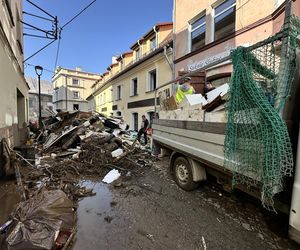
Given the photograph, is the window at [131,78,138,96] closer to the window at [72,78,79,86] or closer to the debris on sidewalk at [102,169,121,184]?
the debris on sidewalk at [102,169,121,184]

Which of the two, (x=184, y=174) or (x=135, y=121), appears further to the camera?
(x=135, y=121)

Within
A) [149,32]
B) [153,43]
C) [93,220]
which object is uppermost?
[149,32]

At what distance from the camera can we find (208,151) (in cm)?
323

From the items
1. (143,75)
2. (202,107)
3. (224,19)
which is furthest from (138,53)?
(202,107)

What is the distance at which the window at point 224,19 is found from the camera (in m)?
7.85

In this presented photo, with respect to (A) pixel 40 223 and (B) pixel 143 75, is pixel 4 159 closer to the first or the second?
(A) pixel 40 223

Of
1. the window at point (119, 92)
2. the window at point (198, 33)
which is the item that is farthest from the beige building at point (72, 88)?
the window at point (198, 33)

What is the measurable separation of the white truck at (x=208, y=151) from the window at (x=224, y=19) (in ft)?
17.1

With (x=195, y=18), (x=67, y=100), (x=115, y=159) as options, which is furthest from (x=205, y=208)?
(x=67, y=100)

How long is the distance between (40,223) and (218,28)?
9153 mm

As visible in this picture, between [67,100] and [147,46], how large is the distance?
2868 centimetres

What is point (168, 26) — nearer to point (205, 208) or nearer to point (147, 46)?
point (147, 46)

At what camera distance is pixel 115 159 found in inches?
255

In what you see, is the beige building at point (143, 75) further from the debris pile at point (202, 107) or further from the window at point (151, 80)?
the debris pile at point (202, 107)
